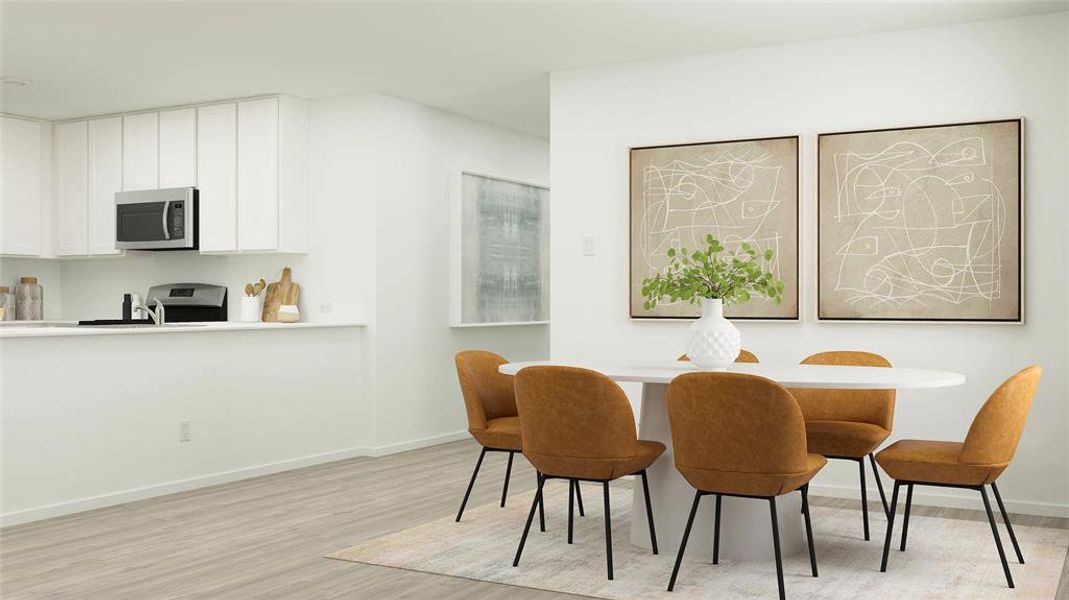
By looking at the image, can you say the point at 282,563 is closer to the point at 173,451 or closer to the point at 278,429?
the point at 173,451

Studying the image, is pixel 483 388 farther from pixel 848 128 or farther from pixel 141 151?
pixel 141 151

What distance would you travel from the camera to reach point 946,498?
15.7 ft

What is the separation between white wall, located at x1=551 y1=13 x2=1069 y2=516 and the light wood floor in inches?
21.8

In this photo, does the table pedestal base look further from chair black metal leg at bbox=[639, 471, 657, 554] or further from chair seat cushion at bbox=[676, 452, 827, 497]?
chair seat cushion at bbox=[676, 452, 827, 497]

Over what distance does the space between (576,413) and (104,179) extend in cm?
529

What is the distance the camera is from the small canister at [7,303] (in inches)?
291

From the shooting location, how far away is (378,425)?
6.37m

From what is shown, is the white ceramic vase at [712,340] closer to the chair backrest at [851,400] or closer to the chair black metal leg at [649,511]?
the chair black metal leg at [649,511]

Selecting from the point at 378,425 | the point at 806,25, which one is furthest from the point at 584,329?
the point at 806,25

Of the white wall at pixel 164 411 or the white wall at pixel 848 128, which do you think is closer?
the white wall at pixel 164 411

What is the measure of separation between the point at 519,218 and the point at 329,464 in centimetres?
267

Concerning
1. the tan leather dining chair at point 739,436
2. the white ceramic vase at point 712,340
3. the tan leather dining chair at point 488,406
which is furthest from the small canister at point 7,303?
the tan leather dining chair at point 739,436

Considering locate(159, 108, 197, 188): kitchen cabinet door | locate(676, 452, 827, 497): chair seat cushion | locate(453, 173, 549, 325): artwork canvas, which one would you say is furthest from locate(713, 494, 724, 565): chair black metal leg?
locate(159, 108, 197, 188): kitchen cabinet door

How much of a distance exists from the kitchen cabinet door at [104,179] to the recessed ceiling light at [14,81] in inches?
36.1
